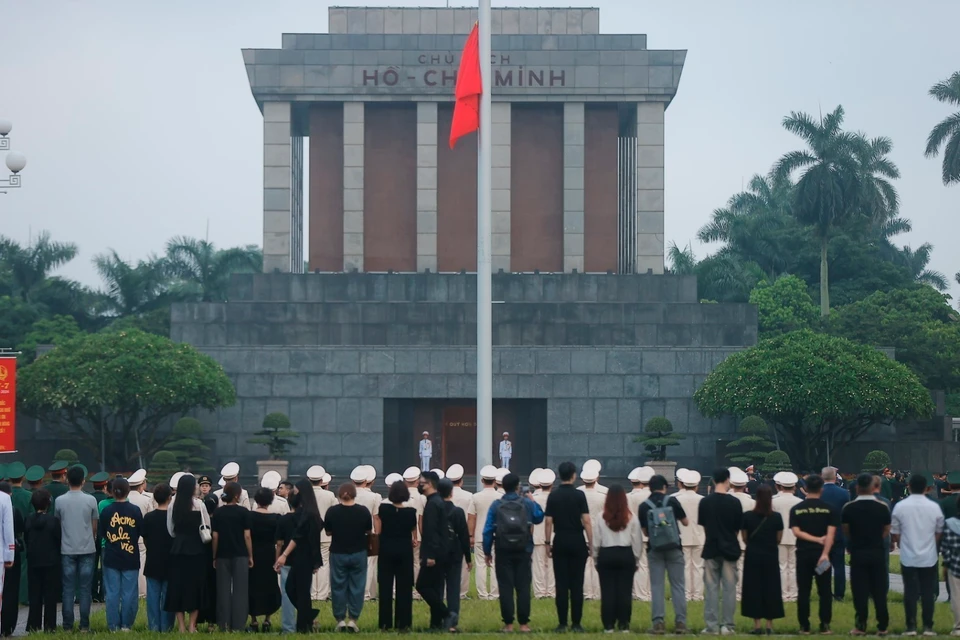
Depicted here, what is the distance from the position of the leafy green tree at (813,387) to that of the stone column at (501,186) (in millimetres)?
8624

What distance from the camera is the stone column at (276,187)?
41.3 m

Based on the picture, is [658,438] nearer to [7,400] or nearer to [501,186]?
[501,186]

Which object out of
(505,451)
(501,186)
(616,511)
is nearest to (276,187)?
(501,186)

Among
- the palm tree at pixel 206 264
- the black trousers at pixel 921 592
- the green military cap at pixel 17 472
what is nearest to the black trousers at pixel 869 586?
the black trousers at pixel 921 592

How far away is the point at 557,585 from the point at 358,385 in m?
24.2

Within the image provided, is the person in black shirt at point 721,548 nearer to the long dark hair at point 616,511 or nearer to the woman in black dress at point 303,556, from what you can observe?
the long dark hair at point 616,511

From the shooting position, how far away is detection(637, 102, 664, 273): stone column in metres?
41.2

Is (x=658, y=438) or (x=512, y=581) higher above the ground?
(x=658, y=438)

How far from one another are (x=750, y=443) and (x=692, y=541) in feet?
64.9

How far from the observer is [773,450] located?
3466 cm

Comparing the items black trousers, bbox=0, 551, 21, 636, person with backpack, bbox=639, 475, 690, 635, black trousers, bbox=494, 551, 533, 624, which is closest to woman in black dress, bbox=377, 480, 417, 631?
black trousers, bbox=494, 551, 533, 624

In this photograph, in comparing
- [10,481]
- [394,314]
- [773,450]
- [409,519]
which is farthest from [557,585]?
[394,314]

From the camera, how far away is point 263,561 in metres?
13.7

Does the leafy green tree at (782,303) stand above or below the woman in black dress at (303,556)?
above
